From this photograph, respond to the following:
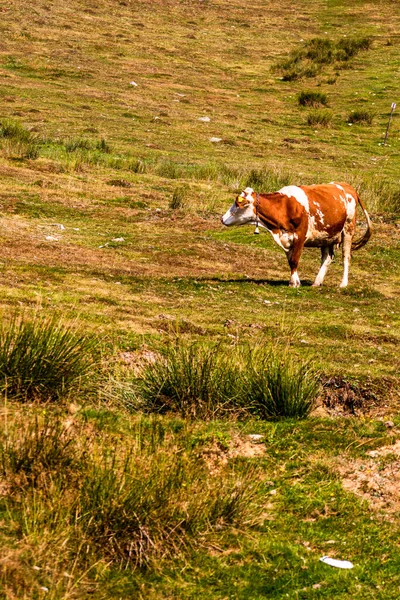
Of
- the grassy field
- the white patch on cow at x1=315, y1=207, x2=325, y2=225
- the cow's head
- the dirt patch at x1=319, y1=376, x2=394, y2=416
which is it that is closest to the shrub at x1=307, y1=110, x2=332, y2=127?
the grassy field

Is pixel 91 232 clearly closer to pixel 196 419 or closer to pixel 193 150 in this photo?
pixel 196 419

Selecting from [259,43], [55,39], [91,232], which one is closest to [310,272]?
[91,232]

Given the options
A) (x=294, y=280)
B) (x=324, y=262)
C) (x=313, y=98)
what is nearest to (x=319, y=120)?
(x=313, y=98)

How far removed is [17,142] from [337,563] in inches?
904

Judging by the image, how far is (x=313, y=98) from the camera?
45.5m

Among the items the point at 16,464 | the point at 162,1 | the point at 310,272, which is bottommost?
→ the point at 310,272

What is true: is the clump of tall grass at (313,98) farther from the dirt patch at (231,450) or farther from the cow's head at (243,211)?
the dirt patch at (231,450)

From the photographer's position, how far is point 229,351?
10164mm

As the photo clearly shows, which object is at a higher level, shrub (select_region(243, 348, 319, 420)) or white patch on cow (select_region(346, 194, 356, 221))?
white patch on cow (select_region(346, 194, 356, 221))

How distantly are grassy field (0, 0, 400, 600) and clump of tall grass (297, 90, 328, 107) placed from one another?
1295 millimetres

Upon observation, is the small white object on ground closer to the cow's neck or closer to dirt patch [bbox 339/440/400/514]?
dirt patch [bbox 339/440/400/514]

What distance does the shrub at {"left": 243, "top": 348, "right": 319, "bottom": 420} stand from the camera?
8781 millimetres

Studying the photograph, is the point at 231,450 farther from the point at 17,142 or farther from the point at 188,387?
the point at 17,142

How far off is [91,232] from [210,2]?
59915mm
